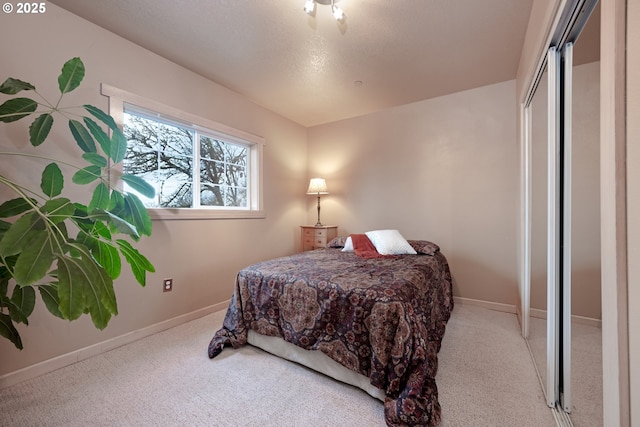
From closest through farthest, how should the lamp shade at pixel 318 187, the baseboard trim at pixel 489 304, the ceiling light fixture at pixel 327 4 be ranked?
the ceiling light fixture at pixel 327 4
the baseboard trim at pixel 489 304
the lamp shade at pixel 318 187

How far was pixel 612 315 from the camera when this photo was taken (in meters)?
0.68

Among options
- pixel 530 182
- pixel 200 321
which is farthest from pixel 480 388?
pixel 200 321

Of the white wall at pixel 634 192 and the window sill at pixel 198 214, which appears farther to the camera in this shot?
the window sill at pixel 198 214

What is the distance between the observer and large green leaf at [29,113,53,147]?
4.61ft

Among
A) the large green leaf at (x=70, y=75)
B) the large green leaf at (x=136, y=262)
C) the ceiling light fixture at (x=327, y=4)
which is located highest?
the ceiling light fixture at (x=327, y=4)

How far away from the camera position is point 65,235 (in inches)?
44.3

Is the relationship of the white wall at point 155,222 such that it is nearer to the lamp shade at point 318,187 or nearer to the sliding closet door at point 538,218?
the lamp shade at point 318,187

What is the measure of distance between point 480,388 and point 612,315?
118cm

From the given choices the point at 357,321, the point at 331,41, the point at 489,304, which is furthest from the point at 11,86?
the point at 489,304

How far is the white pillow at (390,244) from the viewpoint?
2.61 meters

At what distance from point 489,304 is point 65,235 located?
3.57m

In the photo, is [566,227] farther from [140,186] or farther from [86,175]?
[86,175]

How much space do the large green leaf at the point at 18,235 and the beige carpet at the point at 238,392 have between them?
1.12 meters

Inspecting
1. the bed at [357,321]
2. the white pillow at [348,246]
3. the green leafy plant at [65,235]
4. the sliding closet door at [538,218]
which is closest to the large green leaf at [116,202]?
the green leafy plant at [65,235]
